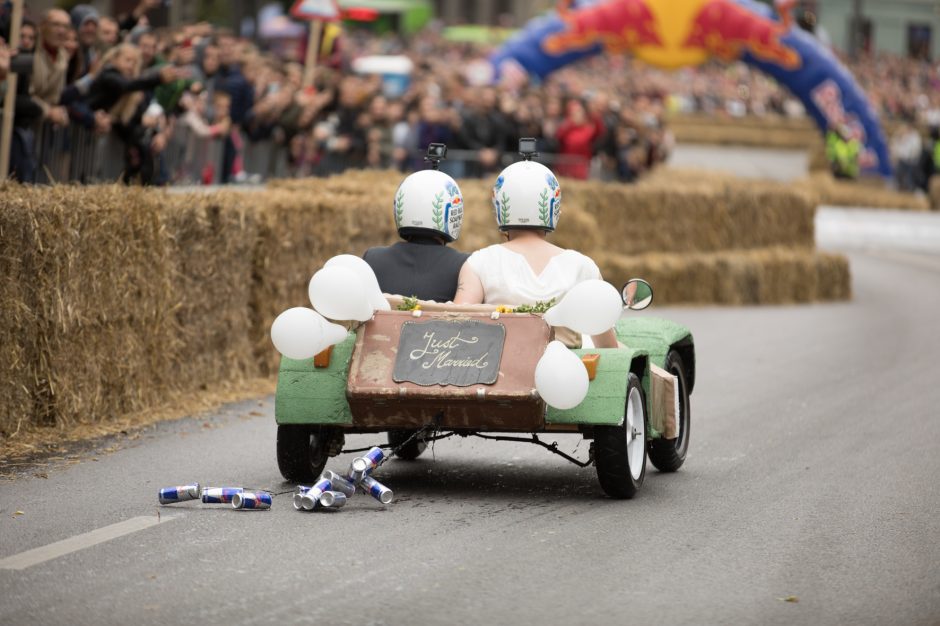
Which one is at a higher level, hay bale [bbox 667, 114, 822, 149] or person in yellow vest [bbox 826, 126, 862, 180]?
hay bale [bbox 667, 114, 822, 149]

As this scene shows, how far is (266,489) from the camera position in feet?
28.1

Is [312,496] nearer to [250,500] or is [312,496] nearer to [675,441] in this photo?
[250,500]

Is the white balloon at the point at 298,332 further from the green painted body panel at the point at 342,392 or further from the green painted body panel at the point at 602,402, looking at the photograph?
the green painted body panel at the point at 602,402

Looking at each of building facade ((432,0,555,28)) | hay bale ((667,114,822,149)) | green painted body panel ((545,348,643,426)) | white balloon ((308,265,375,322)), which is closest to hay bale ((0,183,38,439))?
white balloon ((308,265,375,322))

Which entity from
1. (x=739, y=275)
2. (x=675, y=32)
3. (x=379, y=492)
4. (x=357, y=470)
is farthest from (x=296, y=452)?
(x=675, y=32)

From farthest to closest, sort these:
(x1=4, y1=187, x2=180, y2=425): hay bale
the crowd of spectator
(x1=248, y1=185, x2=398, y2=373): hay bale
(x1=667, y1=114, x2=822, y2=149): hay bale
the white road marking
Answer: (x1=667, y1=114, x2=822, y2=149): hay bale, the crowd of spectator, (x1=248, y1=185, x2=398, y2=373): hay bale, (x1=4, y1=187, x2=180, y2=425): hay bale, the white road marking

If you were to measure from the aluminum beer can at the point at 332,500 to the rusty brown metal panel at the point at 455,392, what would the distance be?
54cm

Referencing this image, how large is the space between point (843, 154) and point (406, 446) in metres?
37.0

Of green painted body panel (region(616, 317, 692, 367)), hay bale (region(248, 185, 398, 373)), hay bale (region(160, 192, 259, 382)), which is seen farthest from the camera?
hay bale (region(248, 185, 398, 373))

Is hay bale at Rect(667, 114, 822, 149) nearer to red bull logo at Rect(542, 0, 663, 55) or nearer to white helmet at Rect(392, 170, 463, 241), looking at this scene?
red bull logo at Rect(542, 0, 663, 55)

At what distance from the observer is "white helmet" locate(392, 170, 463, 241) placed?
29.6 ft

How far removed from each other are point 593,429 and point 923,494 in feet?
6.59

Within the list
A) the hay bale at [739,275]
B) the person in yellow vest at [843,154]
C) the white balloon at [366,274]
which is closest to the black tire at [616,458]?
the white balloon at [366,274]

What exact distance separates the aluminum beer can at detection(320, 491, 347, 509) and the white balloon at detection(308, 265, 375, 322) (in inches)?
37.3
